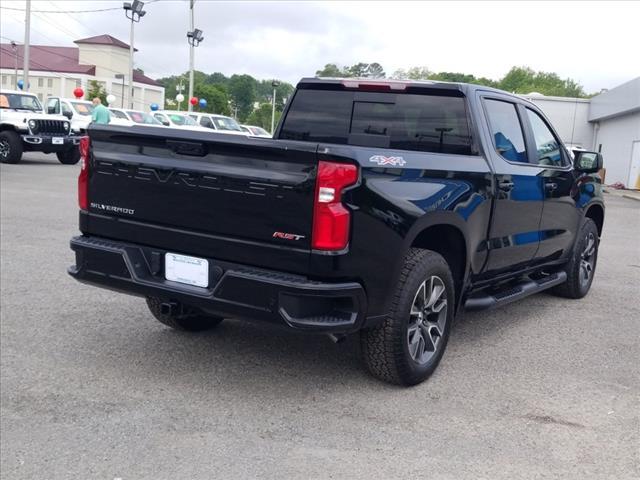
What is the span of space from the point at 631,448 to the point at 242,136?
2605mm

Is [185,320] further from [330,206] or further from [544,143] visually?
[544,143]

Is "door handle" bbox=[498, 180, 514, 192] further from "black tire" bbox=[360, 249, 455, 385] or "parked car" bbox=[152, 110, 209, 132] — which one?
"parked car" bbox=[152, 110, 209, 132]

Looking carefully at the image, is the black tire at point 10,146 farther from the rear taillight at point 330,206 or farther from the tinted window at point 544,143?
the rear taillight at point 330,206

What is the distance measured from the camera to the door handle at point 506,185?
495 centimetres

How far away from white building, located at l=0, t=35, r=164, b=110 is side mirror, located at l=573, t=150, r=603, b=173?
9812 centimetres

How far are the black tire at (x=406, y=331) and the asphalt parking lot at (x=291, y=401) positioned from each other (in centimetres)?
14

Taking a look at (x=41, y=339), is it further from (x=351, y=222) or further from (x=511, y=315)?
(x=511, y=315)

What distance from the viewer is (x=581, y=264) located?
687 cm

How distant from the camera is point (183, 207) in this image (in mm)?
3967

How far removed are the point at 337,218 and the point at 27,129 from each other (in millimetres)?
17455

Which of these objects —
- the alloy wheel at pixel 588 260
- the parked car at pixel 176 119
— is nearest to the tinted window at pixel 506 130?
the alloy wheel at pixel 588 260

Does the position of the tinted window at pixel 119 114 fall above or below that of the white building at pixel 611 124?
below

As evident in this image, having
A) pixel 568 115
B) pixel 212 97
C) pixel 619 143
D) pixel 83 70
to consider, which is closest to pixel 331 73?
pixel 619 143

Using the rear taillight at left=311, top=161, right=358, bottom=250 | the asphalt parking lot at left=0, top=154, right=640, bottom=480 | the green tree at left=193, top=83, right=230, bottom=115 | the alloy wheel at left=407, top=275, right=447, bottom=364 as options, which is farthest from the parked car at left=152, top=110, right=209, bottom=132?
the green tree at left=193, top=83, right=230, bottom=115
